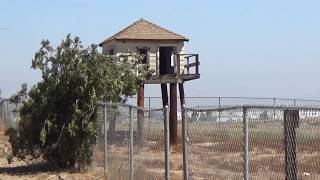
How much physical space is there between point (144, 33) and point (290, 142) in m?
27.3

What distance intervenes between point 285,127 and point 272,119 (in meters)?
0.43

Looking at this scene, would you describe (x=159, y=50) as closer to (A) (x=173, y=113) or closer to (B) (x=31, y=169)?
(A) (x=173, y=113)

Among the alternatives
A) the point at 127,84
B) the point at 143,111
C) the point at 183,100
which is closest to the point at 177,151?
the point at 127,84

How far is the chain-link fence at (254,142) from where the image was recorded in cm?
768

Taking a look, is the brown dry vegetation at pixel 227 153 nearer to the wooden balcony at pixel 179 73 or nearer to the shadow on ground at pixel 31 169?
the shadow on ground at pixel 31 169

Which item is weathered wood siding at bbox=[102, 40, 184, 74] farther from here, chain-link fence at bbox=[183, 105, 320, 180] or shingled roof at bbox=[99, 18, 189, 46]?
chain-link fence at bbox=[183, 105, 320, 180]

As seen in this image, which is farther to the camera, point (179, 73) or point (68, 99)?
point (179, 73)

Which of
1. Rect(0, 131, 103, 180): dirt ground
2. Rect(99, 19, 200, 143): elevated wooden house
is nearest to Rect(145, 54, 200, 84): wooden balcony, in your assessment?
Rect(99, 19, 200, 143): elevated wooden house

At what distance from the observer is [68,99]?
17500mm

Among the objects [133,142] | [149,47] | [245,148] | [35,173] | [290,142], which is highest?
[149,47]

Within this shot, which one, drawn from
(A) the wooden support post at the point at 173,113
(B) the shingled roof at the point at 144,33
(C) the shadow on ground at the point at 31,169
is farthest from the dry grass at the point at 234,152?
(B) the shingled roof at the point at 144,33

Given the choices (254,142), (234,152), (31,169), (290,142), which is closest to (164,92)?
(31,169)

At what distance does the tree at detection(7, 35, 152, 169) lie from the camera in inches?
661

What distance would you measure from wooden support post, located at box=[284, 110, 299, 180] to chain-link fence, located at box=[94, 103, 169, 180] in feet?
12.2
